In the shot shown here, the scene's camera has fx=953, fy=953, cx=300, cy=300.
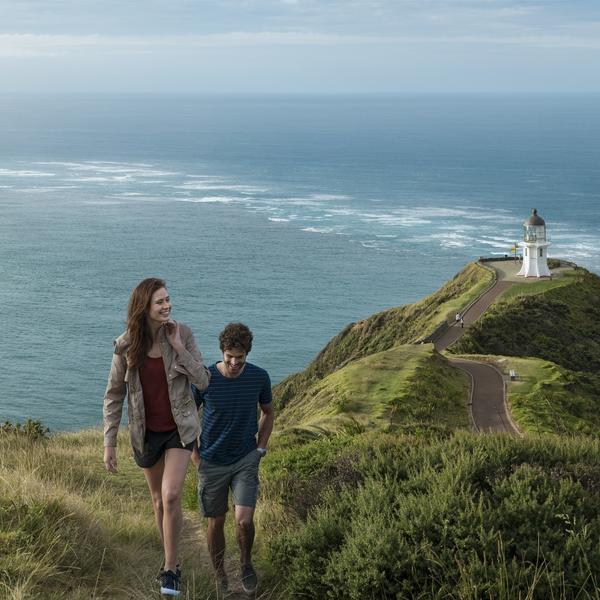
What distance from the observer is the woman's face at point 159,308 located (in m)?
7.55

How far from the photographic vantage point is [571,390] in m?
30.3

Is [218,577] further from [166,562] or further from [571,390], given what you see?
[571,390]

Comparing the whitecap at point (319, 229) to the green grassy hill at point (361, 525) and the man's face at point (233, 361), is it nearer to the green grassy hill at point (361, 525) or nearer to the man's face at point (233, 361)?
the green grassy hill at point (361, 525)

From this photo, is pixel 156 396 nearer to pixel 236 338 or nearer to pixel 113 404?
pixel 113 404

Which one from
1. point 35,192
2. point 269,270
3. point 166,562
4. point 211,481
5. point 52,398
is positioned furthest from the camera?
point 35,192

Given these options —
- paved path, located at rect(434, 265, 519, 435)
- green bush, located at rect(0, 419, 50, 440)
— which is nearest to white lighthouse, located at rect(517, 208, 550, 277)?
paved path, located at rect(434, 265, 519, 435)

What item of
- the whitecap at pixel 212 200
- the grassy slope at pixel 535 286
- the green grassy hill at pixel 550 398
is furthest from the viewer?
the whitecap at pixel 212 200

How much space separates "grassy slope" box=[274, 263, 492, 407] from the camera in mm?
44906

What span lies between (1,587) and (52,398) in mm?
50273

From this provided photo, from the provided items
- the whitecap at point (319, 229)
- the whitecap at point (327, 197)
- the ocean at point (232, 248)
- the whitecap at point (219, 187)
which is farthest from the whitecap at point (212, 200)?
the whitecap at point (319, 229)

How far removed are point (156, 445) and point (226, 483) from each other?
0.73 metres

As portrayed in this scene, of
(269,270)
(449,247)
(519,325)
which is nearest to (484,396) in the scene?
(519,325)

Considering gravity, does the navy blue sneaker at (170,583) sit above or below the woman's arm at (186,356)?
below

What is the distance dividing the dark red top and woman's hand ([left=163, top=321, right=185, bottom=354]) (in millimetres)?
190
